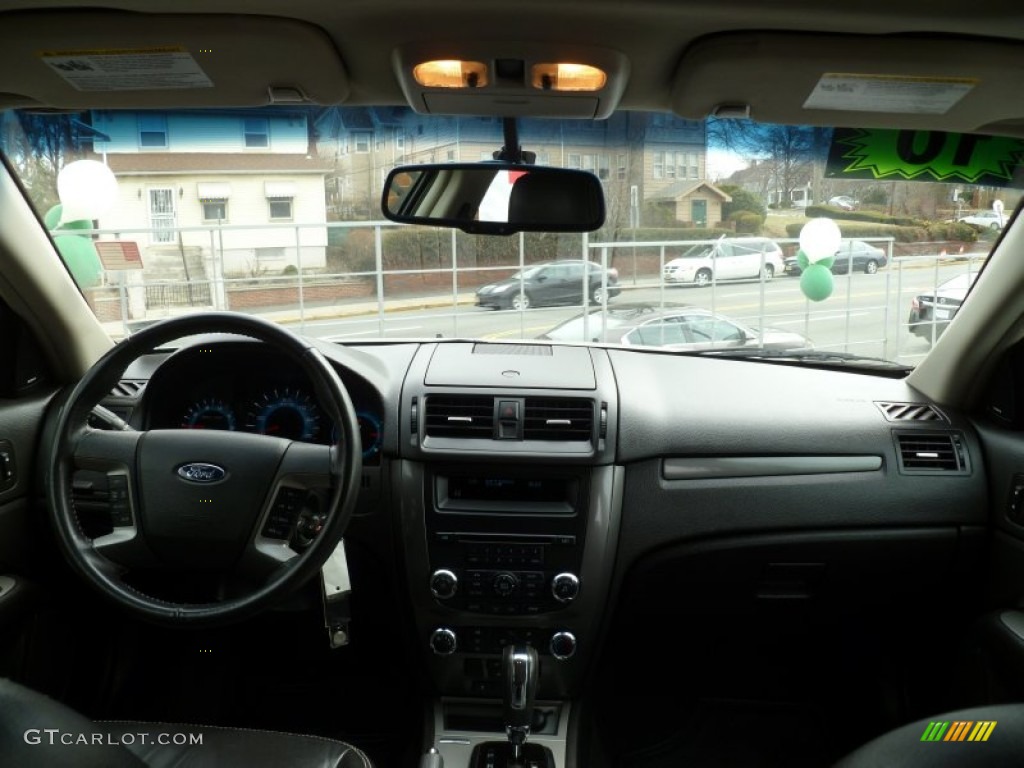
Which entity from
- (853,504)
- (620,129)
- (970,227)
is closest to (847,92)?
(620,129)

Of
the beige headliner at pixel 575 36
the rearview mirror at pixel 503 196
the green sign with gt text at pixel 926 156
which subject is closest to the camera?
the beige headliner at pixel 575 36

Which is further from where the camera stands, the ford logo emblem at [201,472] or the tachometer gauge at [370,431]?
the tachometer gauge at [370,431]

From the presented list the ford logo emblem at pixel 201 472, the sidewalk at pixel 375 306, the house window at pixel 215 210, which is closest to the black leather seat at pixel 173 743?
the ford logo emblem at pixel 201 472

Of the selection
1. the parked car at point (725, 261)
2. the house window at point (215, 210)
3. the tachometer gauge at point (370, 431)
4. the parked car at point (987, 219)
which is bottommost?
the tachometer gauge at point (370, 431)

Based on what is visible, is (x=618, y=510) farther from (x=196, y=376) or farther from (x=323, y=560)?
(x=196, y=376)

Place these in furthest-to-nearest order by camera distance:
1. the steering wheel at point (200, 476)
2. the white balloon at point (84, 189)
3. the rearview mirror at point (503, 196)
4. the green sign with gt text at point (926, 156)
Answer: the white balloon at point (84, 189) < the green sign with gt text at point (926, 156) < the rearview mirror at point (503, 196) < the steering wheel at point (200, 476)

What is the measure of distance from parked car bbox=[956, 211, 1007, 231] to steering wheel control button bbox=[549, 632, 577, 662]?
6.57 ft

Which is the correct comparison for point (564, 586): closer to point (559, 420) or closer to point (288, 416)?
point (559, 420)

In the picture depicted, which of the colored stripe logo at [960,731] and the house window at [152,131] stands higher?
the house window at [152,131]

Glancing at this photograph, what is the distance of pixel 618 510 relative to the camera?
9.73ft

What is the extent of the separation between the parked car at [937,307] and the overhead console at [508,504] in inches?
50.7

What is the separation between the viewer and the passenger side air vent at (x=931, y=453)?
3.04 meters

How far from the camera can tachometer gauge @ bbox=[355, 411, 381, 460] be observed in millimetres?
2959

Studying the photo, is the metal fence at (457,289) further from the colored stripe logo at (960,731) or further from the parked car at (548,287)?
the colored stripe logo at (960,731)
